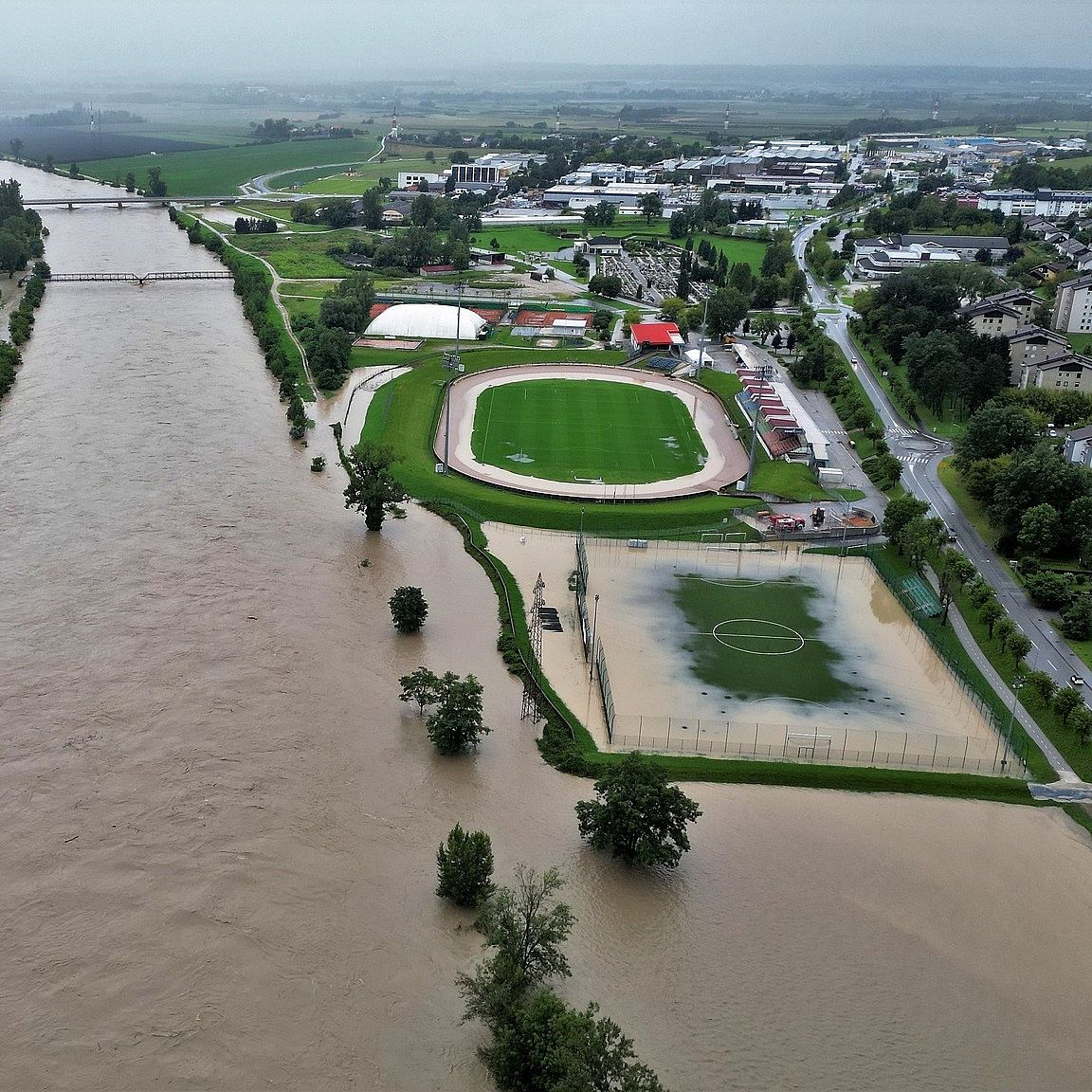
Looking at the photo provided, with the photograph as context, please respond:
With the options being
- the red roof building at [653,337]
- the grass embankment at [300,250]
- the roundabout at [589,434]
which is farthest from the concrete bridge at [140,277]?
the red roof building at [653,337]

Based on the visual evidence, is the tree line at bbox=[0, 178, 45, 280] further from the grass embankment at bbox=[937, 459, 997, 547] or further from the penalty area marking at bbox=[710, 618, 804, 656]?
the penalty area marking at bbox=[710, 618, 804, 656]

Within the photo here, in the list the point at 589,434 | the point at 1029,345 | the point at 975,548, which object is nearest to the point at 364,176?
the point at 589,434

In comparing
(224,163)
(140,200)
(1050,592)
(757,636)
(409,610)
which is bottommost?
(224,163)

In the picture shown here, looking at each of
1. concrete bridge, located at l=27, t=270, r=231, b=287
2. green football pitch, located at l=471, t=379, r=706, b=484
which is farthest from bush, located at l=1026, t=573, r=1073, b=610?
concrete bridge, located at l=27, t=270, r=231, b=287

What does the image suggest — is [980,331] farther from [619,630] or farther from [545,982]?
[545,982]

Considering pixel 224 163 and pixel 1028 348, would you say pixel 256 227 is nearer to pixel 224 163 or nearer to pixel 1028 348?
pixel 224 163

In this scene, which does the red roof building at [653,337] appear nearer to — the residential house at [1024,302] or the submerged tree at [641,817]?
the residential house at [1024,302]
